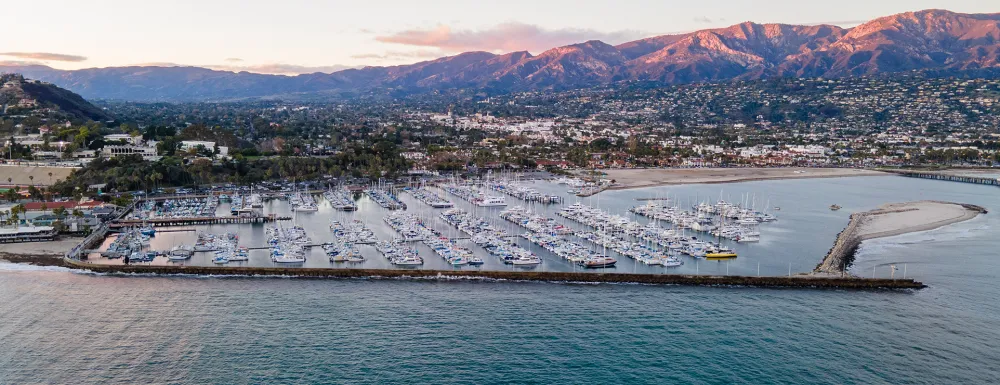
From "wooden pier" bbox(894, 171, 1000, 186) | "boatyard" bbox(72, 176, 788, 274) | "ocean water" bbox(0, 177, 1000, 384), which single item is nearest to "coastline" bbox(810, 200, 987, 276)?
"ocean water" bbox(0, 177, 1000, 384)

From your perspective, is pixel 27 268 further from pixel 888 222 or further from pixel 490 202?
pixel 888 222

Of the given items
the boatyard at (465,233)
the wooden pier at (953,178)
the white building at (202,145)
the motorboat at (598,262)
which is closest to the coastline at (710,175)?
the wooden pier at (953,178)

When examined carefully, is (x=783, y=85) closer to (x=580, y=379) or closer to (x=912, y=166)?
(x=912, y=166)

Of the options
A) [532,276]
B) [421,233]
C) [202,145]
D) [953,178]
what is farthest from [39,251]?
[953,178]

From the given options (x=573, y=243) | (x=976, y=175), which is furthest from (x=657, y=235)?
(x=976, y=175)

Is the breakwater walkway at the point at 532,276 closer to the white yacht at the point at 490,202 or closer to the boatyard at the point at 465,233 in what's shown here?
the boatyard at the point at 465,233

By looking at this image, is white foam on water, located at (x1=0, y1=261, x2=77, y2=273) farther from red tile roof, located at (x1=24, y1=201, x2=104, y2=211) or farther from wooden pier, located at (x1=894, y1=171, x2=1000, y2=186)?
wooden pier, located at (x1=894, y1=171, x2=1000, y2=186)
